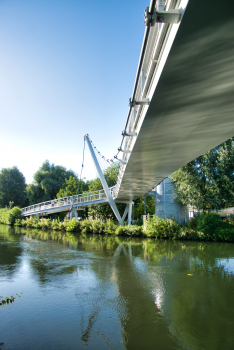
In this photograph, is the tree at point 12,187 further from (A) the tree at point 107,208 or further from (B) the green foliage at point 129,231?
(B) the green foliage at point 129,231

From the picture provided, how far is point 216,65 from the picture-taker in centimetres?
358

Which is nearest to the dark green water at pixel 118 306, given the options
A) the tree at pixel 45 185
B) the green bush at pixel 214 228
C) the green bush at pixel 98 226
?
the green bush at pixel 214 228

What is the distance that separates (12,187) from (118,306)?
51.6 meters

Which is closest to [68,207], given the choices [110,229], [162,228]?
[110,229]

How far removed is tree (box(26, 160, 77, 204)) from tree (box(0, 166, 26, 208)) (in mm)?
3553

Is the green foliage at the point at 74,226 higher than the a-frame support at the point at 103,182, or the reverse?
the a-frame support at the point at 103,182

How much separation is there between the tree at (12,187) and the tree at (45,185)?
3.55m

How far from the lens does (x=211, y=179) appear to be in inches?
698

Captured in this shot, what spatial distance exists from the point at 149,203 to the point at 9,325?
96.9 feet

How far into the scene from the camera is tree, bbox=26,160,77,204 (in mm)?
48094

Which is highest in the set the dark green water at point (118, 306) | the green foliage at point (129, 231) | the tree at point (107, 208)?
the tree at point (107, 208)

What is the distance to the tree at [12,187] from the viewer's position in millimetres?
49812

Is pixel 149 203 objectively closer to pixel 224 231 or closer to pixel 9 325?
pixel 224 231

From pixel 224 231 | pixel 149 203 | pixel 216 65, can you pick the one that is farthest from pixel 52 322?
pixel 149 203
